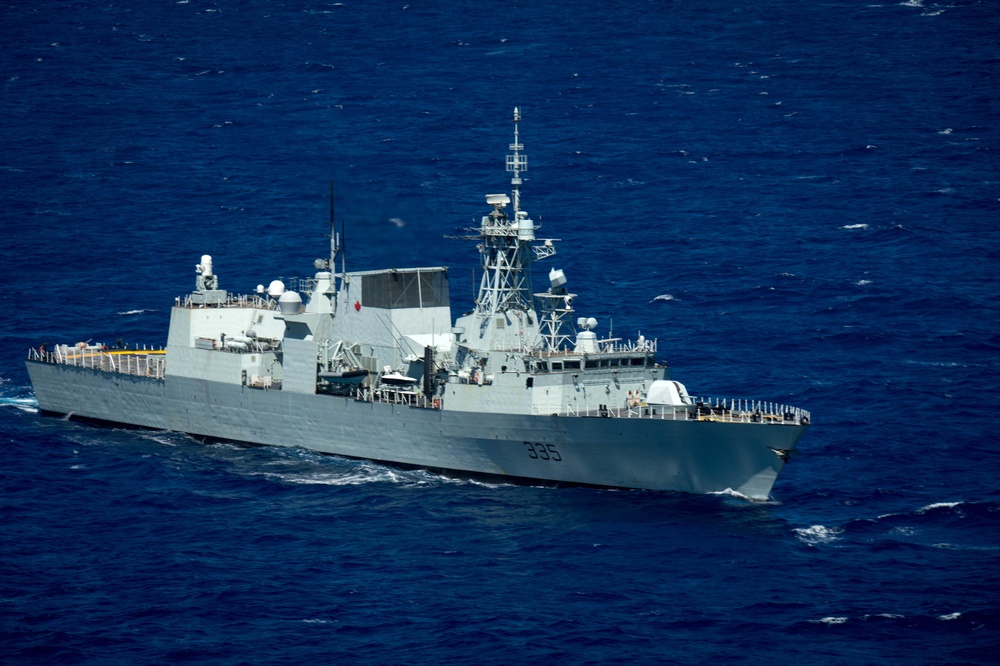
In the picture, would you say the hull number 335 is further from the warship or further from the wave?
the wave

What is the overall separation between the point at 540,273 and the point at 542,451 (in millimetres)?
22779

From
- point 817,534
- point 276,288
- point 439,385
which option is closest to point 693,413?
point 817,534

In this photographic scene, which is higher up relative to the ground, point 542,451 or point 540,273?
point 540,273

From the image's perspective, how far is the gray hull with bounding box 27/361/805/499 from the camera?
5400 centimetres

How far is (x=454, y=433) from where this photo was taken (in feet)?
192

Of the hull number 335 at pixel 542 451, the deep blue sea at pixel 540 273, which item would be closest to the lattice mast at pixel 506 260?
the hull number 335 at pixel 542 451

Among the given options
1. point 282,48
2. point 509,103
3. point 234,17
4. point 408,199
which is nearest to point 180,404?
Answer: point 408,199

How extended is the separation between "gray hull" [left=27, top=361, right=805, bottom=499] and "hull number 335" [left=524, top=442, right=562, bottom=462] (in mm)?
36

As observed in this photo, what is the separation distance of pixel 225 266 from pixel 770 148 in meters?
33.3

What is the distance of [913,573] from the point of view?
46906 mm

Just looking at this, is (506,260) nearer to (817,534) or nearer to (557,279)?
(557,279)

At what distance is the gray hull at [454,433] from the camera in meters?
54.0

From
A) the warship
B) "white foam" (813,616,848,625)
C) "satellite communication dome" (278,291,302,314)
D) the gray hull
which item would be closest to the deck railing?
the warship

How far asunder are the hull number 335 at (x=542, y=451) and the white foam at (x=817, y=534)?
9419 millimetres
